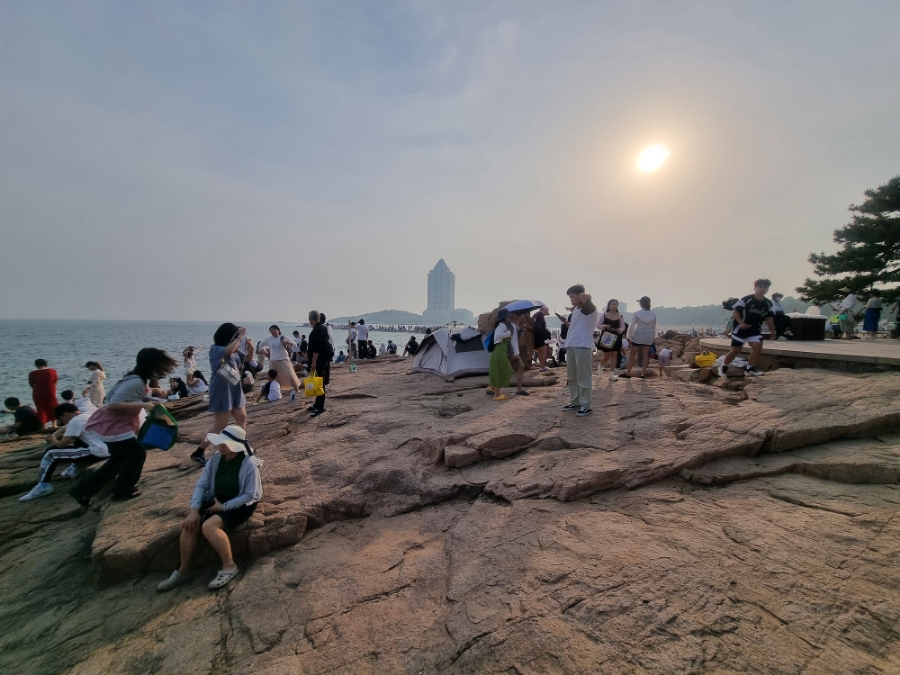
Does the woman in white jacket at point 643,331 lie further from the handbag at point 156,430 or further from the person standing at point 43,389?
the person standing at point 43,389

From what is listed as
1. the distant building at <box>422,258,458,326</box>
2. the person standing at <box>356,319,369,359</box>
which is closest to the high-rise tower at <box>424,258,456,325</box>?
the distant building at <box>422,258,458,326</box>

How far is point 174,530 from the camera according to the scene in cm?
391

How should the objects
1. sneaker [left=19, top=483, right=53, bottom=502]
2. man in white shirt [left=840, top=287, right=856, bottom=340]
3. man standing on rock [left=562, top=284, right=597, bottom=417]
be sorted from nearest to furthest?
sneaker [left=19, top=483, right=53, bottom=502] < man standing on rock [left=562, top=284, right=597, bottom=417] < man in white shirt [left=840, top=287, right=856, bottom=340]

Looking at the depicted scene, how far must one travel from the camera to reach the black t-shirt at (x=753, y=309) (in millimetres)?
7336

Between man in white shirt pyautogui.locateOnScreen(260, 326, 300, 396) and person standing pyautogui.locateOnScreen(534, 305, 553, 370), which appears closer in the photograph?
man in white shirt pyautogui.locateOnScreen(260, 326, 300, 396)

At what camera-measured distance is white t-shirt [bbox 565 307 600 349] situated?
602cm

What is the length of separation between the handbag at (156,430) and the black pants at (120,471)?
9 cm

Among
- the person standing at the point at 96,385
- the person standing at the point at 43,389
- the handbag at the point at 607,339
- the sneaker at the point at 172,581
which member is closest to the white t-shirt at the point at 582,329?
the handbag at the point at 607,339

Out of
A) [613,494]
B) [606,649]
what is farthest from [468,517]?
[606,649]

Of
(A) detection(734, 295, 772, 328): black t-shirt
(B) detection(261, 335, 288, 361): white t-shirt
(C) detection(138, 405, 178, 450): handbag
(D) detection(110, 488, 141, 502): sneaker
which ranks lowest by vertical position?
(D) detection(110, 488, 141, 502): sneaker

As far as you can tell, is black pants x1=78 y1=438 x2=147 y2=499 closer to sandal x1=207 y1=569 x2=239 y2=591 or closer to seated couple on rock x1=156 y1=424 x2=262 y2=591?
seated couple on rock x1=156 y1=424 x2=262 y2=591

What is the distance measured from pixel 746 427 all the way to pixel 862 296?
1980cm

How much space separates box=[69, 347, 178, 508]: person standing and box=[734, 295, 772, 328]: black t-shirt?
9.70m

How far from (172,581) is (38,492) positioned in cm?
411
